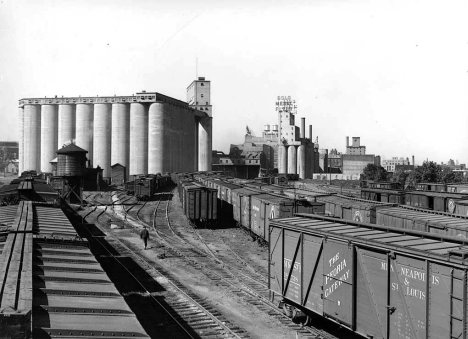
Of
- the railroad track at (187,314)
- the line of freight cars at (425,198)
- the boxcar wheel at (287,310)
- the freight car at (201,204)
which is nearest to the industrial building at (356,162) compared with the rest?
the line of freight cars at (425,198)

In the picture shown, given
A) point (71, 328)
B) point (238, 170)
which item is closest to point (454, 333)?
point (71, 328)

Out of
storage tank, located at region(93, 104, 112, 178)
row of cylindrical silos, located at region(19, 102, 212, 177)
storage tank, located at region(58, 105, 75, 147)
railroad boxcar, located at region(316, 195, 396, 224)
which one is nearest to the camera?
railroad boxcar, located at region(316, 195, 396, 224)

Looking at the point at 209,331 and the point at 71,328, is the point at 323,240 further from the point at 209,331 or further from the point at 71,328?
the point at 71,328

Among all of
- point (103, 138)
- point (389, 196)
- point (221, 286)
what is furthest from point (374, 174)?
point (221, 286)

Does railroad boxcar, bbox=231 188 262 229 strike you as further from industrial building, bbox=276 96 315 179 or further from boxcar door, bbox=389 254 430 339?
industrial building, bbox=276 96 315 179

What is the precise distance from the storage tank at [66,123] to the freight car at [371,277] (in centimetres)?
9382

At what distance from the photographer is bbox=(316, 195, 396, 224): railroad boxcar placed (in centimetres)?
2576

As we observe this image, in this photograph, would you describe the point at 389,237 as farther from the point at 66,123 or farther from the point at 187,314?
the point at 66,123

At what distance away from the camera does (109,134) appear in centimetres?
9788

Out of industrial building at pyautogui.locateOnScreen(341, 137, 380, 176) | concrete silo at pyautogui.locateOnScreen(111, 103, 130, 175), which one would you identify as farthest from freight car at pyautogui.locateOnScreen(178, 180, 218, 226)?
industrial building at pyautogui.locateOnScreen(341, 137, 380, 176)

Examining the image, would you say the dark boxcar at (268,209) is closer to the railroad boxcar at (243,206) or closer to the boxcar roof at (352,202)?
the railroad boxcar at (243,206)

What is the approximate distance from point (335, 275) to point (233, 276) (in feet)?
30.9

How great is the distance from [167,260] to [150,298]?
701cm

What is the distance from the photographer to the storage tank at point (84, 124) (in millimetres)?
99262
